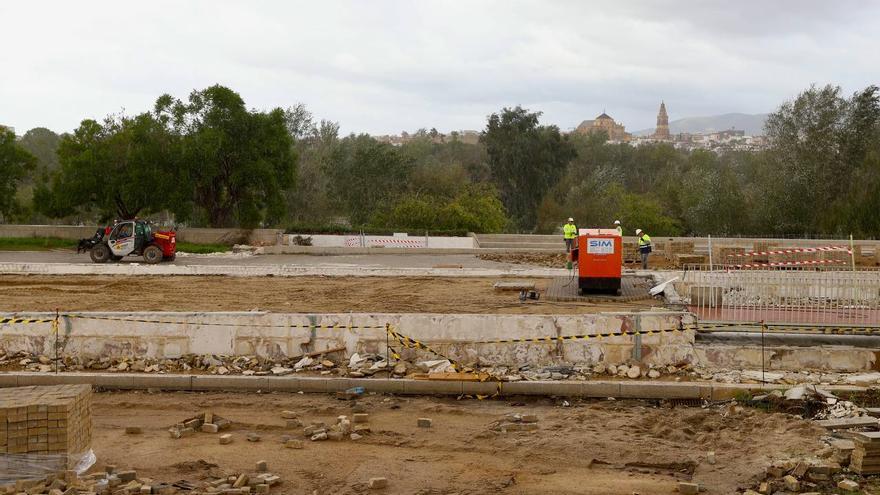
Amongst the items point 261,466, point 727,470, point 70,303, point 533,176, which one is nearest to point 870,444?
point 727,470

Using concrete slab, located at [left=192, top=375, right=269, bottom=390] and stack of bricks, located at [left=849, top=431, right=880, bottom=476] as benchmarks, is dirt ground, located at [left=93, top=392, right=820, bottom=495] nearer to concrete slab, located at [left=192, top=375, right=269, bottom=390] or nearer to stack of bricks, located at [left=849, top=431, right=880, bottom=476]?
concrete slab, located at [left=192, top=375, right=269, bottom=390]

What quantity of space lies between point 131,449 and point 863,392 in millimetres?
10554

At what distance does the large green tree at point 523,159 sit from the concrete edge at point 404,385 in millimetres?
56557

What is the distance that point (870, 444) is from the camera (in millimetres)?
9805

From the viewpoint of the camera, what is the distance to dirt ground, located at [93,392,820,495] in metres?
10.1

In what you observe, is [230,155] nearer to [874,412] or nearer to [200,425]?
[200,425]

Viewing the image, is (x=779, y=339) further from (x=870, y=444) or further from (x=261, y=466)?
(x=261, y=466)

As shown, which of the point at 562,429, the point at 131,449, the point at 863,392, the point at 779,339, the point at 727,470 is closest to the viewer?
the point at 727,470

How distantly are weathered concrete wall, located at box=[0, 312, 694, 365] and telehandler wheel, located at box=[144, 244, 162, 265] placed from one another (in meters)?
16.6

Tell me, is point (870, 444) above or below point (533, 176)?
below

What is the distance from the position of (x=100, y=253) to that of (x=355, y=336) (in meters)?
20.6

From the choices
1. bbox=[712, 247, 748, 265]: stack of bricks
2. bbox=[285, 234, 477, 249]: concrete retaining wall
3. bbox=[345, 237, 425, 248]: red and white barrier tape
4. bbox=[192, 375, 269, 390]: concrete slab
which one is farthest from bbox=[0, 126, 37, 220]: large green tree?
bbox=[192, 375, 269, 390]: concrete slab

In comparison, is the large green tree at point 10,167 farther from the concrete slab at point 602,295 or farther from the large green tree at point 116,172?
the concrete slab at point 602,295

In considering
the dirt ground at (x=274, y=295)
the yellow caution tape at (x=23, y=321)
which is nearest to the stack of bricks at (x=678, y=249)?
the dirt ground at (x=274, y=295)
